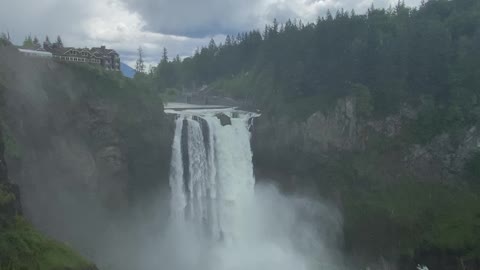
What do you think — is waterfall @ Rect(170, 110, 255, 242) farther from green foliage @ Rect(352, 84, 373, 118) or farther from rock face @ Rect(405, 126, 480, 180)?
rock face @ Rect(405, 126, 480, 180)

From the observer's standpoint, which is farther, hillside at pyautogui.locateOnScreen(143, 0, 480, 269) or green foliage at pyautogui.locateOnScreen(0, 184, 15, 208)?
hillside at pyautogui.locateOnScreen(143, 0, 480, 269)

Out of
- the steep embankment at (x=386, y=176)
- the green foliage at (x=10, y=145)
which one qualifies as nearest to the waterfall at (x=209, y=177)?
the steep embankment at (x=386, y=176)

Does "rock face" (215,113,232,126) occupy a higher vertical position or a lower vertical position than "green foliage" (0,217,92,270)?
higher

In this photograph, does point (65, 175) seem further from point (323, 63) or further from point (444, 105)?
point (444, 105)

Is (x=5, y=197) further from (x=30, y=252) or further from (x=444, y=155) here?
(x=444, y=155)

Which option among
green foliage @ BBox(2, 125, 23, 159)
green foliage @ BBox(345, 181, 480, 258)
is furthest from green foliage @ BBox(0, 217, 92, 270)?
green foliage @ BBox(345, 181, 480, 258)

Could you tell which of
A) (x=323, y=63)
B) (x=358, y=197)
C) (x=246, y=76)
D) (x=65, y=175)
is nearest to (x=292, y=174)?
(x=358, y=197)

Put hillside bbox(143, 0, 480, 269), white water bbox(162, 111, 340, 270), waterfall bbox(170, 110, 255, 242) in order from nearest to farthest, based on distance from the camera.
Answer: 1. hillside bbox(143, 0, 480, 269)
2. white water bbox(162, 111, 340, 270)
3. waterfall bbox(170, 110, 255, 242)

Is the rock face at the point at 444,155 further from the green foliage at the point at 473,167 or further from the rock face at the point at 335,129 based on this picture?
the rock face at the point at 335,129
